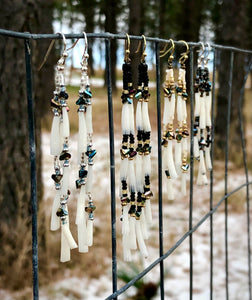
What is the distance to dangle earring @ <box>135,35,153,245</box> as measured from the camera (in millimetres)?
1257

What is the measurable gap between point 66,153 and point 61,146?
0.02 meters

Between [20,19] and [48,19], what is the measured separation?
13.1 ft

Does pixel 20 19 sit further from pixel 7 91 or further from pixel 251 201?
pixel 251 201

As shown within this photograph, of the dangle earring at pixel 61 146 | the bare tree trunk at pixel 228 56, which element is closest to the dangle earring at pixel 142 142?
the dangle earring at pixel 61 146

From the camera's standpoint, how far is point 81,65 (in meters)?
1.05

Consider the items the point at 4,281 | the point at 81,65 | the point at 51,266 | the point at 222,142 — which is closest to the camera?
the point at 81,65

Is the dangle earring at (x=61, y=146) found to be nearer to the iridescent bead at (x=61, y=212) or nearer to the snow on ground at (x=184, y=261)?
the iridescent bead at (x=61, y=212)

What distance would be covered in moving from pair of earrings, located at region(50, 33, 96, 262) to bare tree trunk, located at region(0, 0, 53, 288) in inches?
64.1

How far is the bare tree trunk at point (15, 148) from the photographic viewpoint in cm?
255

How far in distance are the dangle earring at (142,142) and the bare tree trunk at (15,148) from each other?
1.54 m

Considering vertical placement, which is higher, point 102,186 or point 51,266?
point 102,186

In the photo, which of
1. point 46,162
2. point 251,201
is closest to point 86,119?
point 251,201

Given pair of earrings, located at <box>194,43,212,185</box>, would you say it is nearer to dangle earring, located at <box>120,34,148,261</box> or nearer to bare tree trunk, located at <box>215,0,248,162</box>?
dangle earring, located at <box>120,34,148,261</box>

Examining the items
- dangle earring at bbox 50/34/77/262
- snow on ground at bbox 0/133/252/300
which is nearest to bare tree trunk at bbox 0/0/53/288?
snow on ground at bbox 0/133/252/300
